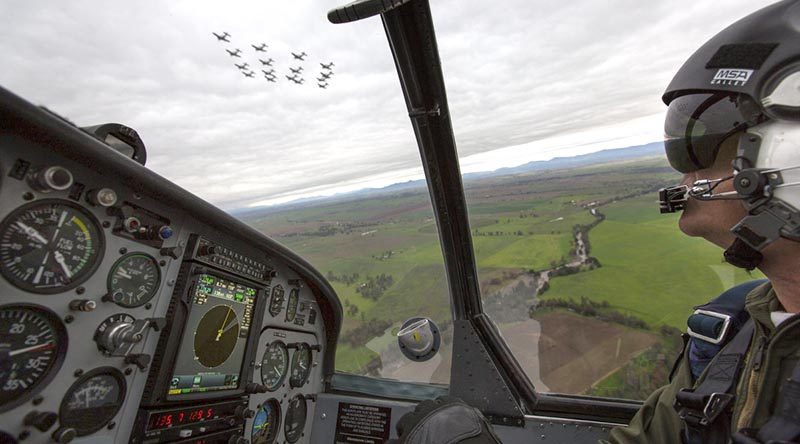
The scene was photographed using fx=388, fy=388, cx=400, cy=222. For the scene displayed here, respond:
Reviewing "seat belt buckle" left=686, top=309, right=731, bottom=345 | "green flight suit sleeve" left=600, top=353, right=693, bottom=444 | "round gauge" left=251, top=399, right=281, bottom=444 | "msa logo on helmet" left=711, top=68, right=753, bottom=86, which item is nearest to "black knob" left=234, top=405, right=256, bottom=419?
"round gauge" left=251, top=399, right=281, bottom=444

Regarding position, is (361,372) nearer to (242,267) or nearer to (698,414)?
(242,267)

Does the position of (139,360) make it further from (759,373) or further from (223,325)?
(759,373)

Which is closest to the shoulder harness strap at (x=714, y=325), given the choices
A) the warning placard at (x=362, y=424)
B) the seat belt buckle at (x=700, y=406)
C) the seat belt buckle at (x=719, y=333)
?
the seat belt buckle at (x=719, y=333)

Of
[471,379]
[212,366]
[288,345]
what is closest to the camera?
[212,366]

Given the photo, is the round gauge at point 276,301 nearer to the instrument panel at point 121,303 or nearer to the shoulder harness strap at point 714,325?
the instrument panel at point 121,303

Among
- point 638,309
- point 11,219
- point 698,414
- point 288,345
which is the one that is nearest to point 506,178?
point 638,309

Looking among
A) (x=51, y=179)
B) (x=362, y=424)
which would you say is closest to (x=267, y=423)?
(x=362, y=424)
